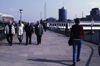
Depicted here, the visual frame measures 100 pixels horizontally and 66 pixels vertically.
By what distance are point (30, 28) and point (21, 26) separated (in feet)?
2.26

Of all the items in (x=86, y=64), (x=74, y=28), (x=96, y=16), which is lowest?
(x=86, y=64)

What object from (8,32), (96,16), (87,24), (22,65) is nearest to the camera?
(22,65)

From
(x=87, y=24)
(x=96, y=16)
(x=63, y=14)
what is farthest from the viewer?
(x=63, y=14)

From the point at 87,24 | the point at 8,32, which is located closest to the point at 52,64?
the point at 8,32

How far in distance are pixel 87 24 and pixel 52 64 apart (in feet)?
282

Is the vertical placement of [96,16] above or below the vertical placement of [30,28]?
above

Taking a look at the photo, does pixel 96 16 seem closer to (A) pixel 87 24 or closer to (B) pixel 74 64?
(A) pixel 87 24

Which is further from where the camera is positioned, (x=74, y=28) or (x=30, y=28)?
(x=30, y=28)

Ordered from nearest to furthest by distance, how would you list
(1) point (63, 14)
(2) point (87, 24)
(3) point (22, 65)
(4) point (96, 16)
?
(3) point (22, 65), (2) point (87, 24), (4) point (96, 16), (1) point (63, 14)

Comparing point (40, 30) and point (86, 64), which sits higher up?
point (40, 30)

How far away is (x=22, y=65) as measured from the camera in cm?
568

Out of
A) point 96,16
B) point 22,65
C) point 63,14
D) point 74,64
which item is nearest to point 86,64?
point 74,64

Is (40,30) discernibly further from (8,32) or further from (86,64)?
(86,64)

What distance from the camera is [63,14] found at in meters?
191
